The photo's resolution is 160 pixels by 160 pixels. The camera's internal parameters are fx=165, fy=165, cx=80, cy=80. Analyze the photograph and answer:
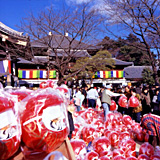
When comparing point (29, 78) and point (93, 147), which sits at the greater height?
point (29, 78)

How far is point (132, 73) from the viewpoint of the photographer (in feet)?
98.3

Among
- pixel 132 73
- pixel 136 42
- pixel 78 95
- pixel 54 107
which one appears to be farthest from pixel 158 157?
pixel 132 73

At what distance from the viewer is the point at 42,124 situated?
3.59 ft

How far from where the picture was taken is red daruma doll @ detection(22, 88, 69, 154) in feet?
3.59

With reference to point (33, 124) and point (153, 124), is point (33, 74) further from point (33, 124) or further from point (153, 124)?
point (33, 124)

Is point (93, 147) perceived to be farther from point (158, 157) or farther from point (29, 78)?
point (29, 78)

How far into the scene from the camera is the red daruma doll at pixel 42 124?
1.09 meters

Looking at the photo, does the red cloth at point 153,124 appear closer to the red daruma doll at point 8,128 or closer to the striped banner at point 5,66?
the red daruma doll at point 8,128

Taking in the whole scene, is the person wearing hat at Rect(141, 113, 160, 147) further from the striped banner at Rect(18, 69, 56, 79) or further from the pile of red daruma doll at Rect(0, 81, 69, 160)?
the striped banner at Rect(18, 69, 56, 79)

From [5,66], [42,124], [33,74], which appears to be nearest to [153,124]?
[42,124]

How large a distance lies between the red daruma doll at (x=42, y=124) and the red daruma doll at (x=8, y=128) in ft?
0.29

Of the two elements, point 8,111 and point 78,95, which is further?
point 78,95

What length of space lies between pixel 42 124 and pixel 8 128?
8.3 inches

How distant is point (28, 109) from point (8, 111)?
0.17 m
